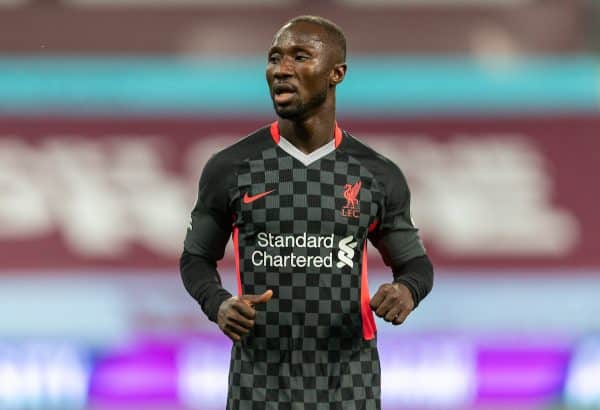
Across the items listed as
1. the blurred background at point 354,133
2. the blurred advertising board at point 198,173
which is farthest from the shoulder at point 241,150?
the blurred advertising board at point 198,173

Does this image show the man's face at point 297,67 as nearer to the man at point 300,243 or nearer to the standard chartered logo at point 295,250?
the man at point 300,243

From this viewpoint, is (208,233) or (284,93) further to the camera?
(208,233)

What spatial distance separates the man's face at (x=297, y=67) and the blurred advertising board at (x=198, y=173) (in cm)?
334

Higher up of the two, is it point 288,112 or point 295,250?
point 288,112

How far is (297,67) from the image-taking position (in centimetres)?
287

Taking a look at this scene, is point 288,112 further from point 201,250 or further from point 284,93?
point 201,250

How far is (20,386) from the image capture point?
5863 millimetres

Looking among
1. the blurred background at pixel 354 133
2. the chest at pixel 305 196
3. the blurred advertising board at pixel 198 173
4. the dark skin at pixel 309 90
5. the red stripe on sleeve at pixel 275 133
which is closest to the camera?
the dark skin at pixel 309 90

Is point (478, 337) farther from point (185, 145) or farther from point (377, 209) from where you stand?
point (377, 209)

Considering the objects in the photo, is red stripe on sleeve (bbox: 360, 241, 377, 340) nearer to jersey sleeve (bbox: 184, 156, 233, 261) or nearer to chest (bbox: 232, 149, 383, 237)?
chest (bbox: 232, 149, 383, 237)

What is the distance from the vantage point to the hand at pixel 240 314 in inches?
105

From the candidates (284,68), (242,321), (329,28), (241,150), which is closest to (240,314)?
(242,321)

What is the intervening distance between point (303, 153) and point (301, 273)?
30 centimetres

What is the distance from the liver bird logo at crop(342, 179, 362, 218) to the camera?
115 inches
